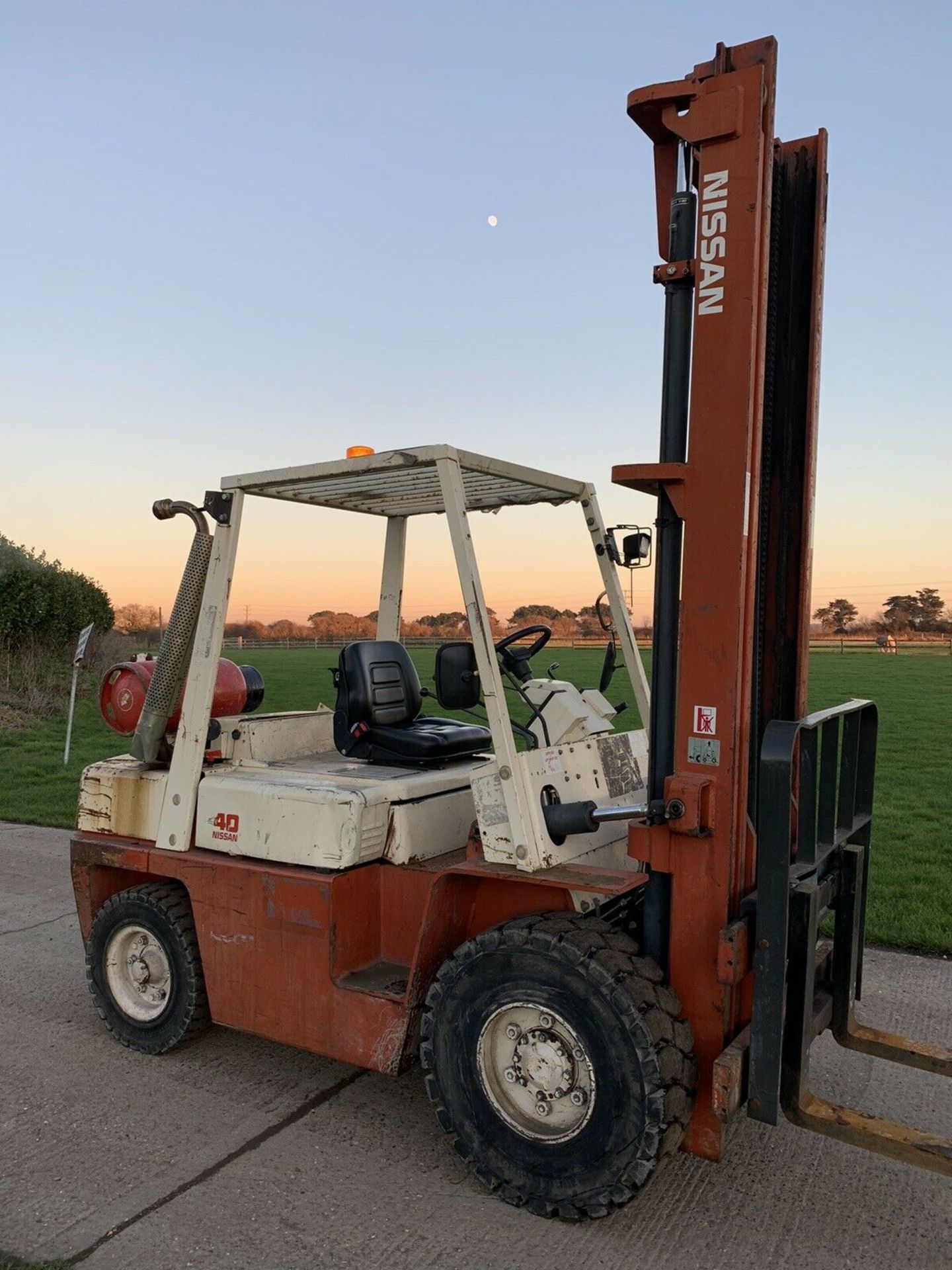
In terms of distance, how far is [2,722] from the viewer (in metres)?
20.5

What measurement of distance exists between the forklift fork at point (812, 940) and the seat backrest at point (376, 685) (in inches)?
79.6

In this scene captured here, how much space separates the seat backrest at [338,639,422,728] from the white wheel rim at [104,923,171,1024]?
4.86 feet

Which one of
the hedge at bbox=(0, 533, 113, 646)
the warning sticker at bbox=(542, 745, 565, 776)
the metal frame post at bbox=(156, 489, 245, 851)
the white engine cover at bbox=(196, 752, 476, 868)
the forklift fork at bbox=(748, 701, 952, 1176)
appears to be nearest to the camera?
the forklift fork at bbox=(748, 701, 952, 1176)

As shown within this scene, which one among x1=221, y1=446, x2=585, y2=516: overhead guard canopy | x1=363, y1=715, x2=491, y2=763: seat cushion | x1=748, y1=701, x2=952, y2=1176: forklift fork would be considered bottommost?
x1=748, y1=701, x2=952, y2=1176: forklift fork

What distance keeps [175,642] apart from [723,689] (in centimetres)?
270

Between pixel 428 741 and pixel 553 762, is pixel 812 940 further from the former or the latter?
pixel 428 741

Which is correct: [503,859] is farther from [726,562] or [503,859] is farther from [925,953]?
[925,953]

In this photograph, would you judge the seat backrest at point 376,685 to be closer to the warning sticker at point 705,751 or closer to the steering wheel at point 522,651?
the steering wheel at point 522,651

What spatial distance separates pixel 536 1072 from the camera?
3.58m

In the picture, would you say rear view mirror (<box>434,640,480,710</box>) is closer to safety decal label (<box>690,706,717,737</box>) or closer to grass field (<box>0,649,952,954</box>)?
grass field (<box>0,649,952,954</box>)

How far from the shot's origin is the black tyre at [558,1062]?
10.9ft

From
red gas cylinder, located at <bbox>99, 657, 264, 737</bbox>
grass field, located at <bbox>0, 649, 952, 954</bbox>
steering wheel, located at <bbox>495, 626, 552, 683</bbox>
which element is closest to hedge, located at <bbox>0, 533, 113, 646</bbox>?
grass field, located at <bbox>0, 649, 952, 954</bbox>

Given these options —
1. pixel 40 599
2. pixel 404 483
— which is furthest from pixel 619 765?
pixel 40 599

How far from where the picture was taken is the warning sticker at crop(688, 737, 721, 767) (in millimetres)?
3518
